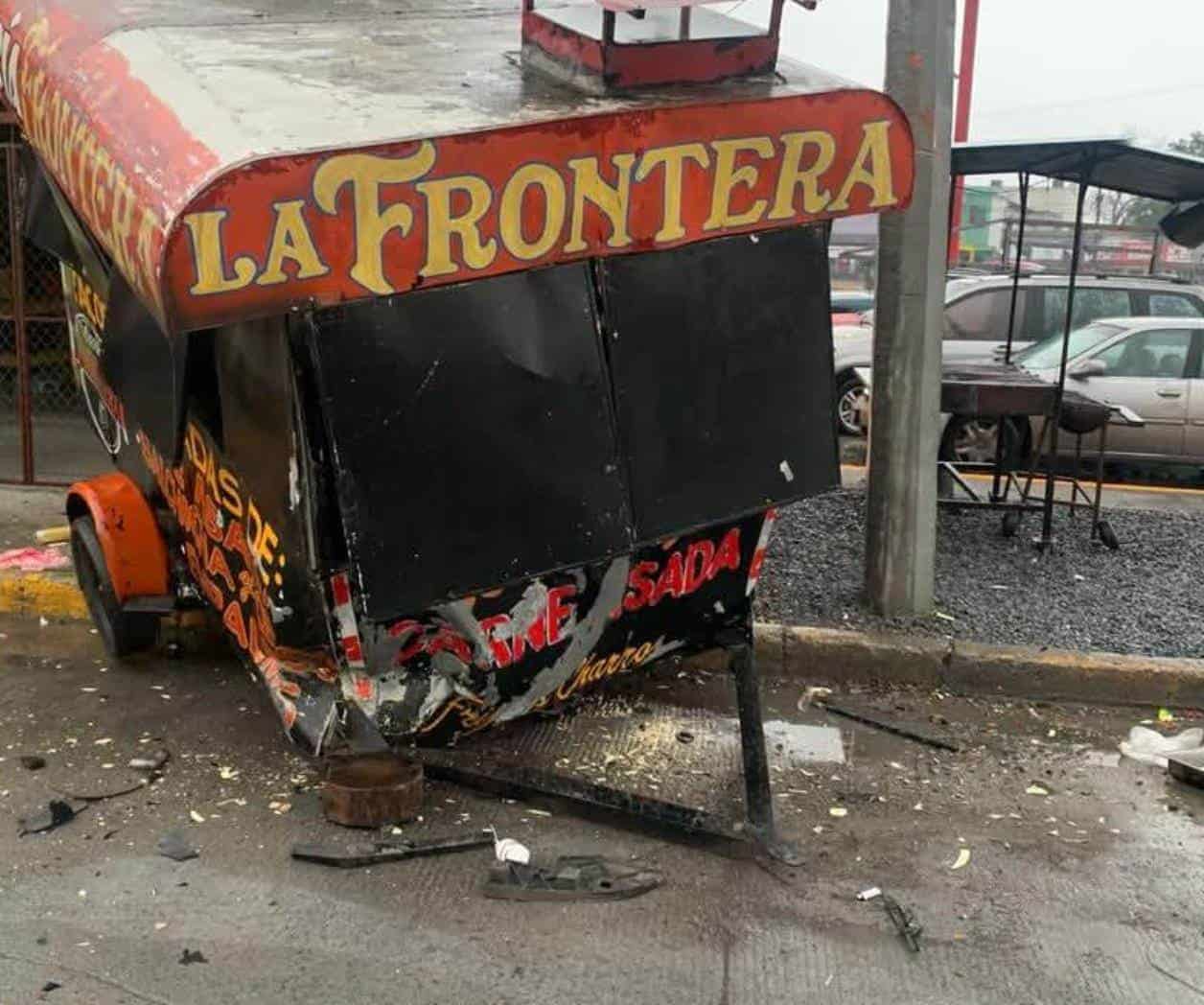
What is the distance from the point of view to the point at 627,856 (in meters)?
3.69

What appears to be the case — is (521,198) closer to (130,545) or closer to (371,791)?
(371,791)

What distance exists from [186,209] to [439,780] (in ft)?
7.44

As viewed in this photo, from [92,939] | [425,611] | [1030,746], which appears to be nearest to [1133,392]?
[1030,746]

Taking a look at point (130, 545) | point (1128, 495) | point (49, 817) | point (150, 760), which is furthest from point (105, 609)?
point (1128, 495)

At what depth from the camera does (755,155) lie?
3.21 meters

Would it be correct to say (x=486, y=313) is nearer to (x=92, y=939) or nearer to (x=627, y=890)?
(x=627, y=890)

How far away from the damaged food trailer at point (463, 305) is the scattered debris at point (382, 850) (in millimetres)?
321

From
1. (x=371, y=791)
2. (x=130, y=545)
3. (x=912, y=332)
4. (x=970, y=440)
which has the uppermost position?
(x=912, y=332)

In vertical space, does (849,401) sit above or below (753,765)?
below

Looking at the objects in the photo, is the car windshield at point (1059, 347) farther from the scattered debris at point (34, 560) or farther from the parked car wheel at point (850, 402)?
the scattered debris at point (34, 560)

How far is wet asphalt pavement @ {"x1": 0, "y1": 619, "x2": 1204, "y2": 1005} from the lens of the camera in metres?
3.09

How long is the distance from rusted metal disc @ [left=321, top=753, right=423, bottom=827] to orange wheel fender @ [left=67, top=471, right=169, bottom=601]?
134 cm

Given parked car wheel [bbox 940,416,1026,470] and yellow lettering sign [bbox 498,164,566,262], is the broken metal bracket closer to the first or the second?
yellow lettering sign [bbox 498,164,566,262]

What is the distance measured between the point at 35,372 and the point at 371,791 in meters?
6.71
